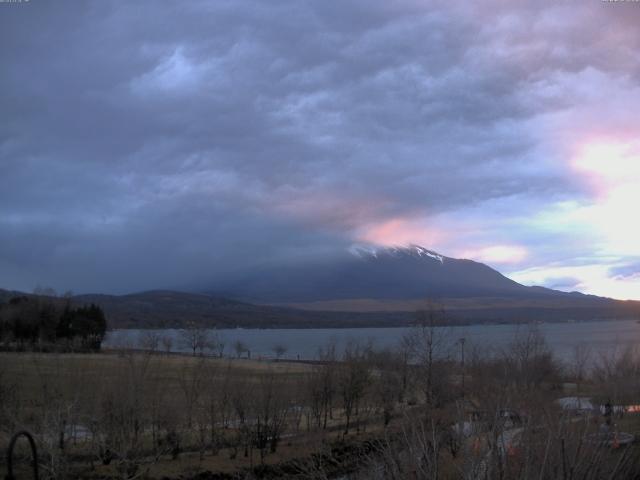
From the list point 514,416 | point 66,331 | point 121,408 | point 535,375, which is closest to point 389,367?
point 535,375

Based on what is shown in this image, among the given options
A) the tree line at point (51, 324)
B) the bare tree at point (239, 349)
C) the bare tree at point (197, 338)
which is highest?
the tree line at point (51, 324)

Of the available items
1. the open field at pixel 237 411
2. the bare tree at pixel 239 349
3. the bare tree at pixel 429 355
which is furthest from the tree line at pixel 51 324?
the open field at pixel 237 411

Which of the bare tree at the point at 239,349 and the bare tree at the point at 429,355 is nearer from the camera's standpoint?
the bare tree at the point at 429,355

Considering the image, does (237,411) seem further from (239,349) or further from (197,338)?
(197,338)

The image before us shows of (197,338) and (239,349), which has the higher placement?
(197,338)

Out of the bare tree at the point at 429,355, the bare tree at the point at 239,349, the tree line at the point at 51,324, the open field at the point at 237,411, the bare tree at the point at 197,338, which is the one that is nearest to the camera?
the open field at the point at 237,411

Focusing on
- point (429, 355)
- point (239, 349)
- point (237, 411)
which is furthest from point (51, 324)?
point (237, 411)

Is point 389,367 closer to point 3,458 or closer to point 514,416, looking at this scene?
point 3,458

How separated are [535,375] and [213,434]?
77.2 feet

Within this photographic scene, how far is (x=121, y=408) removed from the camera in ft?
112

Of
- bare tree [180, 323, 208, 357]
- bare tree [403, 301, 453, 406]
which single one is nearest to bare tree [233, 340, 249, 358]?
Answer: bare tree [180, 323, 208, 357]

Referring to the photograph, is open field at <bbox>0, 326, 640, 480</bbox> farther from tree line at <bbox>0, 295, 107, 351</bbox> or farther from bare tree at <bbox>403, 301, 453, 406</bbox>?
tree line at <bbox>0, 295, 107, 351</bbox>

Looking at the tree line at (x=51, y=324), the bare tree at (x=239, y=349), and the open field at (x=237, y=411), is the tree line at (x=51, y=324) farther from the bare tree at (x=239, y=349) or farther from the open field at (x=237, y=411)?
the open field at (x=237, y=411)

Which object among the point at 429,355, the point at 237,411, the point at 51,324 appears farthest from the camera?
the point at 51,324
